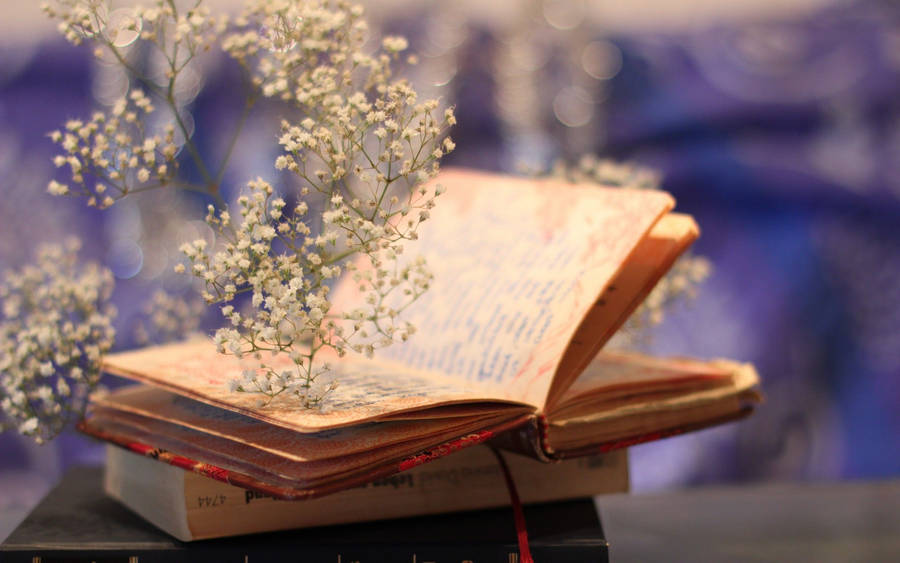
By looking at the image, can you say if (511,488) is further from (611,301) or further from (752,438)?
(752,438)

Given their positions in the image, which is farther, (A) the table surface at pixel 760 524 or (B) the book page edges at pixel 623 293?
(A) the table surface at pixel 760 524

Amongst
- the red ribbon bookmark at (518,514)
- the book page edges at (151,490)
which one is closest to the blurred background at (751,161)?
the book page edges at (151,490)

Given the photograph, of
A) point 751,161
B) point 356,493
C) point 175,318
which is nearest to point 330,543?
point 356,493

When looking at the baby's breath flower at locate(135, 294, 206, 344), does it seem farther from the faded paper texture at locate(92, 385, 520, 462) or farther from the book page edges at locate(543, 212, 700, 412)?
the book page edges at locate(543, 212, 700, 412)

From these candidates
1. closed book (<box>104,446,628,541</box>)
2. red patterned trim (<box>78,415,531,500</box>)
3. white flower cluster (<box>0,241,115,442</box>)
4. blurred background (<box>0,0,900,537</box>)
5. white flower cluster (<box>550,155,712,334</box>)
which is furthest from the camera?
blurred background (<box>0,0,900,537</box>)

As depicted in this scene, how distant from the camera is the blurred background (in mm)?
1599

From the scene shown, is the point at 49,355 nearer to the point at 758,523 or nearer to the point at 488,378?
the point at 488,378

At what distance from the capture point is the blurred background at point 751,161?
160 centimetres

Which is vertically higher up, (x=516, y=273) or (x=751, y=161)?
(x=751, y=161)

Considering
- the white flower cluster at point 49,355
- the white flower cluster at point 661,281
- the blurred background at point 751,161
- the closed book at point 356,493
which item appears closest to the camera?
the closed book at point 356,493

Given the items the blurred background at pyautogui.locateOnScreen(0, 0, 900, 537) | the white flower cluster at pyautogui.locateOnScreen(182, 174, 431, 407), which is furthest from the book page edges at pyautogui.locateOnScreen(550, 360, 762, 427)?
the blurred background at pyautogui.locateOnScreen(0, 0, 900, 537)

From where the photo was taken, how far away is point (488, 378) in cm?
80

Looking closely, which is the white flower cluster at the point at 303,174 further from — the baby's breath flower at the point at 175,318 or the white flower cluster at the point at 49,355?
the baby's breath flower at the point at 175,318

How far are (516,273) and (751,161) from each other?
91 cm
